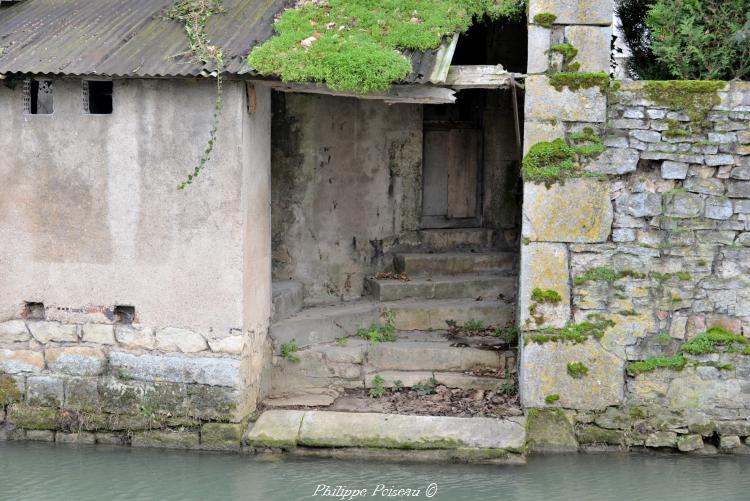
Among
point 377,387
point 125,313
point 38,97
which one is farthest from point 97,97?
point 377,387

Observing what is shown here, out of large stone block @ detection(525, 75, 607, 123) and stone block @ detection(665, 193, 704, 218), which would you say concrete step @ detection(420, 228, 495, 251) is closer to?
large stone block @ detection(525, 75, 607, 123)

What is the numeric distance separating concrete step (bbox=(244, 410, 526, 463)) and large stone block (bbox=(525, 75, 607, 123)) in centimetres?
271

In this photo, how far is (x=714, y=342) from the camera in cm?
814

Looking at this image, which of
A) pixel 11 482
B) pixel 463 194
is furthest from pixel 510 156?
pixel 11 482

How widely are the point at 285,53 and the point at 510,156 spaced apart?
448 centimetres

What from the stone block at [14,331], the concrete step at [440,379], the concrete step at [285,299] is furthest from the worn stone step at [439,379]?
the stone block at [14,331]

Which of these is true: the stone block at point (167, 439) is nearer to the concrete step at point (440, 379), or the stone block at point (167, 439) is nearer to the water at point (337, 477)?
the water at point (337, 477)

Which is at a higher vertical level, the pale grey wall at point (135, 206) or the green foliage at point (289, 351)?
the pale grey wall at point (135, 206)

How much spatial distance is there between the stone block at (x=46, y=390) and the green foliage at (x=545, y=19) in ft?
17.9

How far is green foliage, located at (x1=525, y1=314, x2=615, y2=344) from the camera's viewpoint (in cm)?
817

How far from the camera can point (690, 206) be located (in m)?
8.07

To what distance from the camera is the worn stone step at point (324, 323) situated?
9.52 m

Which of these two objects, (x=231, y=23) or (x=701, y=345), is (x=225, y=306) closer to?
(x=231, y=23)

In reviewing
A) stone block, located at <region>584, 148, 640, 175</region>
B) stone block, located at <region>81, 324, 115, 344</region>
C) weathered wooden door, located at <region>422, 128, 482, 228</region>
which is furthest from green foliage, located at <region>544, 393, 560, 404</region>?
stone block, located at <region>81, 324, 115, 344</region>
